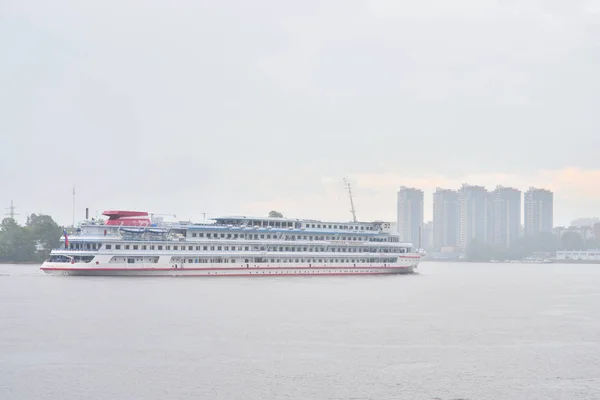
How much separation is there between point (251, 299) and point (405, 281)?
3527 cm

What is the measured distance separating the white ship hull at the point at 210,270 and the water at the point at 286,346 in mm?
10573

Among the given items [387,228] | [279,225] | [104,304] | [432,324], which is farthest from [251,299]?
[387,228]

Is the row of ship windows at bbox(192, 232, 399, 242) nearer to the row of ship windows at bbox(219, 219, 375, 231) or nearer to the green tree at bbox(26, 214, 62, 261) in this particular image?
the row of ship windows at bbox(219, 219, 375, 231)

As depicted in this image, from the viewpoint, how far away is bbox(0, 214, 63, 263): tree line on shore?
134m

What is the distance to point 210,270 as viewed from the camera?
85.1 metres

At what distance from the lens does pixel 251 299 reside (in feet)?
204

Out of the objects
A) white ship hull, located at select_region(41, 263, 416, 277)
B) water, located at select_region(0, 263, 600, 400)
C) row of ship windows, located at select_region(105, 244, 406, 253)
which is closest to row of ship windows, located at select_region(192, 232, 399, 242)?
row of ship windows, located at select_region(105, 244, 406, 253)

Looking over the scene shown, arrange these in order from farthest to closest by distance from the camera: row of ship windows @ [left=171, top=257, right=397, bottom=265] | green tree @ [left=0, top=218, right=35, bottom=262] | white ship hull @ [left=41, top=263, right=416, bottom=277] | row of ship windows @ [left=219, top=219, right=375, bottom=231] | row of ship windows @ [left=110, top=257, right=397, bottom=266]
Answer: green tree @ [left=0, top=218, right=35, bottom=262]
row of ship windows @ [left=219, top=219, right=375, bottom=231]
row of ship windows @ [left=171, top=257, right=397, bottom=265]
row of ship windows @ [left=110, top=257, right=397, bottom=266]
white ship hull @ [left=41, top=263, right=416, bottom=277]

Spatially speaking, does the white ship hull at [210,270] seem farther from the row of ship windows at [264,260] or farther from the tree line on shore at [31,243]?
the tree line on shore at [31,243]

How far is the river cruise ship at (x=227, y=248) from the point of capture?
78812mm

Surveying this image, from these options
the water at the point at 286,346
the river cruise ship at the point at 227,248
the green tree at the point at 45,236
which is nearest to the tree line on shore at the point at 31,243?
the green tree at the point at 45,236

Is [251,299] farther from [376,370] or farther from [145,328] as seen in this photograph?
[376,370]

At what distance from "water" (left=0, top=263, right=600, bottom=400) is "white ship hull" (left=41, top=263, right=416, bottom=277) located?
10.6 m

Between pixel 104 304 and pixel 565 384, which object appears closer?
pixel 565 384
